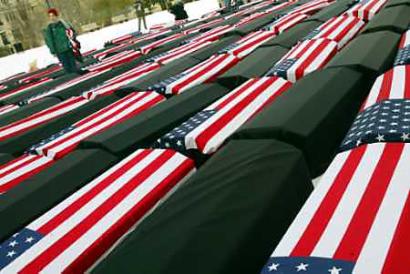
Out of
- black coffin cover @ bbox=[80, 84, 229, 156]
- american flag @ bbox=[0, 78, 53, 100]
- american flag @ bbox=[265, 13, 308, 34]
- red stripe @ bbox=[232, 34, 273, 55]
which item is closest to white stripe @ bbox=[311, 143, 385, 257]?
black coffin cover @ bbox=[80, 84, 229, 156]

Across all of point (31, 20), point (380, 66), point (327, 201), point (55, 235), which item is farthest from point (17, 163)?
point (31, 20)

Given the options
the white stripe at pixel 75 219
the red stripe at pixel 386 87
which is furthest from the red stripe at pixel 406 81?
the white stripe at pixel 75 219

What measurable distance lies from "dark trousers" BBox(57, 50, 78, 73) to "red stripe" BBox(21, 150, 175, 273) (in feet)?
26.8

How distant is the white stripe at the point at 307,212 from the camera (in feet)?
7.75

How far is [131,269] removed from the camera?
248 cm

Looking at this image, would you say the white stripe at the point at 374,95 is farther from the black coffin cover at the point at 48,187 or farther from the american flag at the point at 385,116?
the black coffin cover at the point at 48,187

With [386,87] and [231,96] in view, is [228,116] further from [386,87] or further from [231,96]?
[386,87]

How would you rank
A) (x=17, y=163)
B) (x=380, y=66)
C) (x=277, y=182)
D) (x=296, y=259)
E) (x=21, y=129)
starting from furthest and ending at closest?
(x=21, y=129) < (x=380, y=66) < (x=17, y=163) < (x=277, y=182) < (x=296, y=259)

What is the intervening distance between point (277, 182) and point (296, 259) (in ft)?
3.02

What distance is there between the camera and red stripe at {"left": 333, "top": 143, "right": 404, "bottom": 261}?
2207 millimetres

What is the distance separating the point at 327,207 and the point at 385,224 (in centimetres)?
40

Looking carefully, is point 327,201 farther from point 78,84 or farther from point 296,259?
point 78,84

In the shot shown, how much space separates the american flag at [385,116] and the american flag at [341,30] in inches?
134

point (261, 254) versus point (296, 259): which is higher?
point (296, 259)
